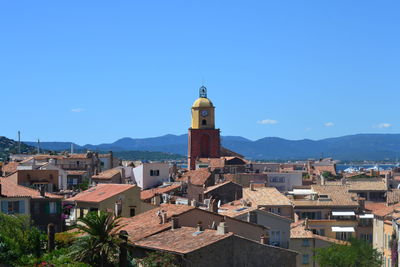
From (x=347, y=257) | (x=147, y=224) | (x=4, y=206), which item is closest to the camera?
(x=147, y=224)

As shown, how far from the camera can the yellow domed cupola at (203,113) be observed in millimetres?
153700

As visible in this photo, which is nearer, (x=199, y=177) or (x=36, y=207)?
(x=36, y=207)

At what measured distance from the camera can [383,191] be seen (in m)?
97.4

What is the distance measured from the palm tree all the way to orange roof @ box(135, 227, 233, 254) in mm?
2416

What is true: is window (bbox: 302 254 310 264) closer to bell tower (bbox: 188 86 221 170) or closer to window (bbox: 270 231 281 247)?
window (bbox: 270 231 281 247)

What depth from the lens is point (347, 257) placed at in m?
61.0

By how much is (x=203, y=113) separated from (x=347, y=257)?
3771 inches

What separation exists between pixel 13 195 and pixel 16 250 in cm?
1545

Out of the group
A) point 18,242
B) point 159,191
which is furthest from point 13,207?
point 159,191

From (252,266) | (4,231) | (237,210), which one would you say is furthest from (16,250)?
(237,210)

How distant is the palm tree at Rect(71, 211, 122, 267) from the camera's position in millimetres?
36188

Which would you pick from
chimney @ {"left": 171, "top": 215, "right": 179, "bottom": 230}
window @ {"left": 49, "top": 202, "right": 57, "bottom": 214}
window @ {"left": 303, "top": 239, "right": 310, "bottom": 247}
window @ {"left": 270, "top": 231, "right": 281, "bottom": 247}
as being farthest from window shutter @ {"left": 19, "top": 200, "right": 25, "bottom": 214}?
window @ {"left": 303, "top": 239, "right": 310, "bottom": 247}

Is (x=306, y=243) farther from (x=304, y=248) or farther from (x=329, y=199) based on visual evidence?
(x=329, y=199)

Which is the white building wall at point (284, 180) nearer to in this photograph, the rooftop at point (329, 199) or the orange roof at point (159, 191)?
the rooftop at point (329, 199)
